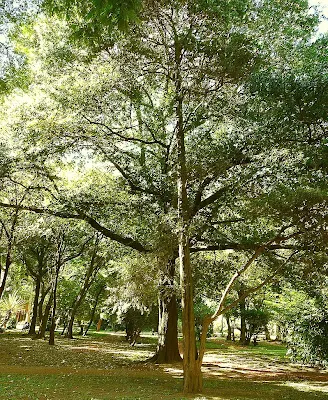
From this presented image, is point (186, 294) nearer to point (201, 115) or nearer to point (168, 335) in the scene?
point (201, 115)

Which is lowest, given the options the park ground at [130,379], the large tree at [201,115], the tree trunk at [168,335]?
the park ground at [130,379]

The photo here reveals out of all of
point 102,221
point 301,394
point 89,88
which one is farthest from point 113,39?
point 301,394

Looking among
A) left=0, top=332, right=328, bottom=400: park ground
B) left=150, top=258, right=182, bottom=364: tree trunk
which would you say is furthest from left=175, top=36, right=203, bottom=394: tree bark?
left=150, top=258, right=182, bottom=364: tree trunk

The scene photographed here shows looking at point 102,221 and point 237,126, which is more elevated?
point 237,126

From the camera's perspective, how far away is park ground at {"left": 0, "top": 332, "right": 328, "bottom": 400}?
7965 mm

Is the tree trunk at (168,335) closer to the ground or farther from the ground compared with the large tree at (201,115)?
closer to the ground

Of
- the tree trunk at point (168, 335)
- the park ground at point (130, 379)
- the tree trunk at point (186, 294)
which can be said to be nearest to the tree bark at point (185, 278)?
the tree trunk at point (186, 294)

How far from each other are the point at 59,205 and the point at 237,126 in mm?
5350

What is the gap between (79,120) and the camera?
978cm

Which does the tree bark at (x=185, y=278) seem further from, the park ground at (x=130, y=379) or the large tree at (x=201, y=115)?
the park ground at (x=130, y=379)

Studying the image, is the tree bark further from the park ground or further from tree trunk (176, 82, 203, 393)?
the park ground

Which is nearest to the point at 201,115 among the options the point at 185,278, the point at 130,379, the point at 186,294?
the point at 185,278

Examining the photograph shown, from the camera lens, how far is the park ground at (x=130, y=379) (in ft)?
26.1

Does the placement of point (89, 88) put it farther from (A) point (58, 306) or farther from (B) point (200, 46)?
(A) point (58, 306)
